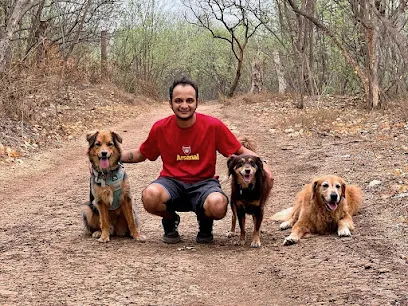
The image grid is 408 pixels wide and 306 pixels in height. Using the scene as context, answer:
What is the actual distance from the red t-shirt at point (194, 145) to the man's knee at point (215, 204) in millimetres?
322

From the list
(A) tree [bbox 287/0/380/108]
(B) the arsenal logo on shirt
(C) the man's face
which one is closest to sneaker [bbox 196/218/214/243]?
(B) the arsenal logo on shirt

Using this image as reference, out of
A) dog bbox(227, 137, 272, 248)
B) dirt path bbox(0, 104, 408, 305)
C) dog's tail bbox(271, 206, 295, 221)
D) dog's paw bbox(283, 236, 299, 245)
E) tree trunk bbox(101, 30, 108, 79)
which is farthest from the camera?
tree trunk bbox(101, 30, 108, 79)

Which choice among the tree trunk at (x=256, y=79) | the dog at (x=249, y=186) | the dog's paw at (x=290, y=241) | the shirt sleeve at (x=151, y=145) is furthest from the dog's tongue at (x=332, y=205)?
the tree trunk at (x=256, y=79)

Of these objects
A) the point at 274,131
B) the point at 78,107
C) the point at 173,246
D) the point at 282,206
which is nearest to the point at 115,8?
the point at 78,107

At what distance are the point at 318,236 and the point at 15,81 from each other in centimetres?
799

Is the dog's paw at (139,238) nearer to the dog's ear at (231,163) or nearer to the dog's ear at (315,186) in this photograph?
the dog's ear at (231,163)

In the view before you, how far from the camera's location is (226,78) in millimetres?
47875

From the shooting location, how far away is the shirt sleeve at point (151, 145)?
516cm

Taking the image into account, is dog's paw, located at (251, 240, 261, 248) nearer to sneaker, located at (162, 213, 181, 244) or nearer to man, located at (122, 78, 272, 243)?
man, located at (122, 78, 272, 243)

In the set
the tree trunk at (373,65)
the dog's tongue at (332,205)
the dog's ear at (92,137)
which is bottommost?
the dog's tongue at (332,205)

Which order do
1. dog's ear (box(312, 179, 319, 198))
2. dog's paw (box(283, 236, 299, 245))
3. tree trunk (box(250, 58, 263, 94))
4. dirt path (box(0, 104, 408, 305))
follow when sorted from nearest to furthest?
1. dirt path (box(0, 104, 408, 305))
2. dog's paw (box(283, 236, 299, 245))
3. dog's ear (box(312, 179, 319, 198))
4. tree trunk (box(250, 58, 263, 94))

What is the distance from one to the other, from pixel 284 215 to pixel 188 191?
58.4 inches

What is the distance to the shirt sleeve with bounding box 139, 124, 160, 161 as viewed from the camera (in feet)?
16.9

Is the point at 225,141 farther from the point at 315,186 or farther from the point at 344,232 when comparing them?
the point at 344,232
